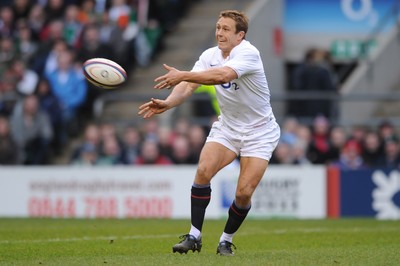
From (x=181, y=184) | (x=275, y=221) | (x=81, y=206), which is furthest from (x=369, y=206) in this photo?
(x=81, y=206)

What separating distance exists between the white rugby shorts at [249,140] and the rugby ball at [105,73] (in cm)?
109

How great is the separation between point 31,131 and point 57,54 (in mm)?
1703

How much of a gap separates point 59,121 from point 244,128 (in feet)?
35.7

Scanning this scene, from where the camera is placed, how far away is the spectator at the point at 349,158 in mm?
19734

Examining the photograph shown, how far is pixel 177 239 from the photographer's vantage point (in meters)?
13.0

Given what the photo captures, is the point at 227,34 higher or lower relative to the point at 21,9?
lower

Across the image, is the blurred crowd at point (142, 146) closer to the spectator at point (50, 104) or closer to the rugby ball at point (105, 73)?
the spectator at point (50, 104)

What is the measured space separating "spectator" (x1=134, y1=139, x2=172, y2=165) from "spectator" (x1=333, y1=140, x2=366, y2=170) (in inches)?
123

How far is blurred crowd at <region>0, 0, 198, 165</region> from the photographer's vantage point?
68.3 feet

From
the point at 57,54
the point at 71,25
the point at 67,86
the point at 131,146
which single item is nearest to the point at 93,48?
the point at 57,54

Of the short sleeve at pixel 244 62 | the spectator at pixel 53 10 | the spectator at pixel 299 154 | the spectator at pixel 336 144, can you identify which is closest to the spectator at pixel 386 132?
the spectator at pixel 336 144

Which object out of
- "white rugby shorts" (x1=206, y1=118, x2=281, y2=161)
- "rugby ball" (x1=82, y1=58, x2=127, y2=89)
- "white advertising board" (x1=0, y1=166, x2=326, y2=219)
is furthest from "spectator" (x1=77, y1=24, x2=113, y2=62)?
"white rugby shorts" (x1=206, y1=118, x2=281, y2=161)

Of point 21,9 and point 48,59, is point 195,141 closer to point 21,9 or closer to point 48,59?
point 48,59

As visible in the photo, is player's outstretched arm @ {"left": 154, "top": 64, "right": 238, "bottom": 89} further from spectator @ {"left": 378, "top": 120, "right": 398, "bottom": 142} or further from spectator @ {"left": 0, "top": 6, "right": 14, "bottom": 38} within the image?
spectator @ {"left": 0, "top": 6, "right": 14, "bottom": 38}
